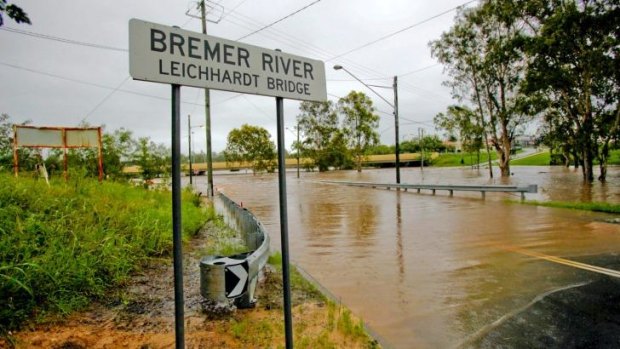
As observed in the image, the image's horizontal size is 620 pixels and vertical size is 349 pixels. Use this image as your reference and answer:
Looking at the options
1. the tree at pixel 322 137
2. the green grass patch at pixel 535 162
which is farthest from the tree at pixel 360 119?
the green grass patch at pixel 535 162

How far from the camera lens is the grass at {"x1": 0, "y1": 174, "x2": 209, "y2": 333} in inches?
152

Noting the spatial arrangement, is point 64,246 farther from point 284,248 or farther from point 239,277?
point 284,248

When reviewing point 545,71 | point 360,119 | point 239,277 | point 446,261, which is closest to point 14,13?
point 239,277

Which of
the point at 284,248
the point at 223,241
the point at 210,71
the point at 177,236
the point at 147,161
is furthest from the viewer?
the point at 147,161

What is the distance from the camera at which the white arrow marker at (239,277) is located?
13.2 ft

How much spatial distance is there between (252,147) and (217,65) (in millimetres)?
71051

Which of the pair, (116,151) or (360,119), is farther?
(360,119)

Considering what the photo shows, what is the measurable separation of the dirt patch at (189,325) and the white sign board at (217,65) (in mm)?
2493

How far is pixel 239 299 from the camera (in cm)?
461

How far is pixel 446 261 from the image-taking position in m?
7.04

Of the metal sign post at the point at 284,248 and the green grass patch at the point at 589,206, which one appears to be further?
the green grass patch at the point at 589,206

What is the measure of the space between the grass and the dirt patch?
→ 26 centimetres

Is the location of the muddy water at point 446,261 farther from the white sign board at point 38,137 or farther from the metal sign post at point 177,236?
the white sign board at point 38,137

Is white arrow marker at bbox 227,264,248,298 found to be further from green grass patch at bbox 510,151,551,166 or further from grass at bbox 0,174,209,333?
green grass patch at bbox 510,151,551,166
